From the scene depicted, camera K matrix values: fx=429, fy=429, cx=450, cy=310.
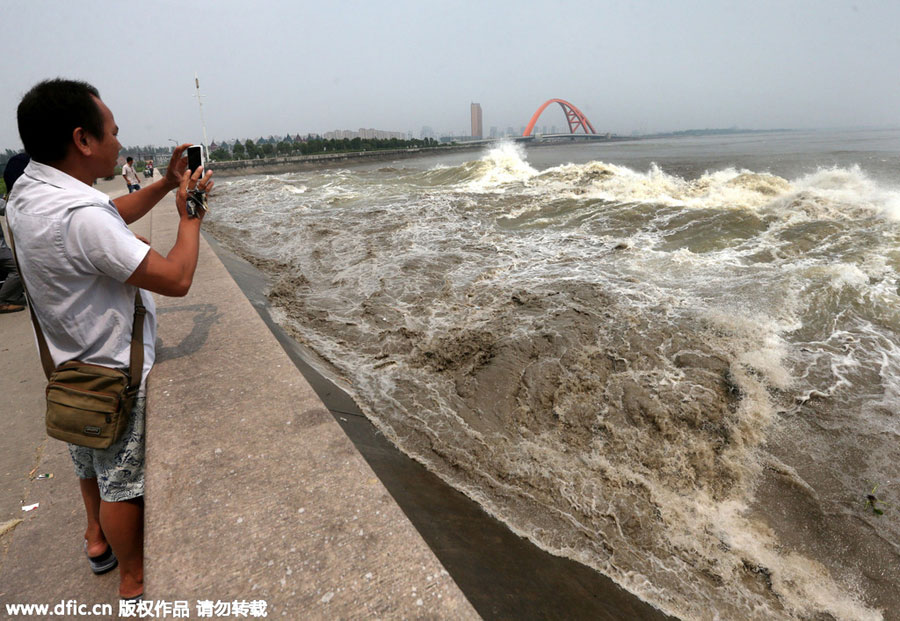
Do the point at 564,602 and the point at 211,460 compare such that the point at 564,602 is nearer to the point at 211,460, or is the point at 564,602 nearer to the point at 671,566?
the point at 671,566

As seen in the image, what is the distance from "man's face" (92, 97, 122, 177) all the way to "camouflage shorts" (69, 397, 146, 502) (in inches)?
35.1

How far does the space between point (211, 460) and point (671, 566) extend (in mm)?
2622

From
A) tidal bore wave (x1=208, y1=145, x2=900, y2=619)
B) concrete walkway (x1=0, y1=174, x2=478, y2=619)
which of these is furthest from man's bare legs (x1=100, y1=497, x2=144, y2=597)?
tidal bore wave (x1=208, y1=145, x2=900, y2=619)

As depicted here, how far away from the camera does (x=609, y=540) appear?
8.93ft

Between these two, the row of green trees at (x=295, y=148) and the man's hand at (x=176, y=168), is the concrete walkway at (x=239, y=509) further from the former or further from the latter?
the row of green trees at (x=295, y=148)

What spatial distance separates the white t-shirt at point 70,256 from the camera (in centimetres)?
131

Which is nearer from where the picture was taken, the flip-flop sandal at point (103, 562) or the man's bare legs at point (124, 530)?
the man's bare legs at point (124, 530)

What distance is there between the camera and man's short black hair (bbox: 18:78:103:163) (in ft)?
4.45

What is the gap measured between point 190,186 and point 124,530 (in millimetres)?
1433

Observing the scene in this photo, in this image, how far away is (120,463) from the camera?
169cm

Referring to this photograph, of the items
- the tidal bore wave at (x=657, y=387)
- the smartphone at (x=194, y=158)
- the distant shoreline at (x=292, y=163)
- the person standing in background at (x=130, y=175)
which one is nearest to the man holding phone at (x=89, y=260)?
the smartphone at (x=194, y=158)

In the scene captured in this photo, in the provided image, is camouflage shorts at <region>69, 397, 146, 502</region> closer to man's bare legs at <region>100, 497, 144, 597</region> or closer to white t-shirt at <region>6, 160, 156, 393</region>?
man's bare legs at <region>100, 497, 144, 597</region>

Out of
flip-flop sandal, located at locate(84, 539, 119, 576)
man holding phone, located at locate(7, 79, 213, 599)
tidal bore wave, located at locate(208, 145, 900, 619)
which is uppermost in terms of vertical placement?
man holding phone, located at locate(7, 79, 213, 599)

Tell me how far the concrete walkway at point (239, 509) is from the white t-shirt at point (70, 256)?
0.65 metres
